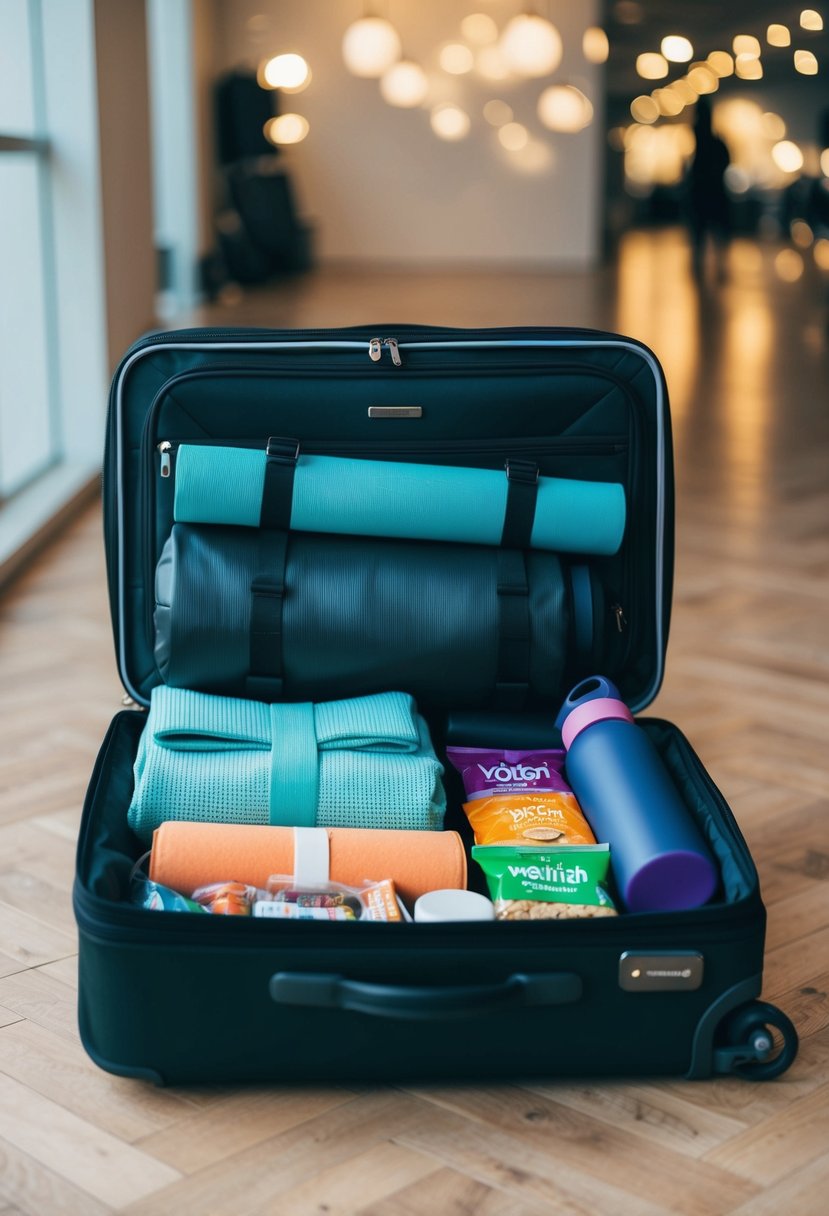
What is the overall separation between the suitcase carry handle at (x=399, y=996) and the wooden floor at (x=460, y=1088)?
0.13 meters

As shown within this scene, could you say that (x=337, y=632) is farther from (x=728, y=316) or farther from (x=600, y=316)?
(x=728, y=316)

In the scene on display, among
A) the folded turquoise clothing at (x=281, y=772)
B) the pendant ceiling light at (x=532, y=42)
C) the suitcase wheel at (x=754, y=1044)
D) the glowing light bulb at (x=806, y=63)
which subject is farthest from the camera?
the glowing light bulb at (x=806, y=63)

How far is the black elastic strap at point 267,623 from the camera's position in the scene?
1.57 m

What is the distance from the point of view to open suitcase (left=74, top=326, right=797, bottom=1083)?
121cm

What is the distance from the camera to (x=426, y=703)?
167cm

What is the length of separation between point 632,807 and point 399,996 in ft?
1.12

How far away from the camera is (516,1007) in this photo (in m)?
1.23

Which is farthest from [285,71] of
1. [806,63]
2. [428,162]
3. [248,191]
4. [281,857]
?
[281,857]

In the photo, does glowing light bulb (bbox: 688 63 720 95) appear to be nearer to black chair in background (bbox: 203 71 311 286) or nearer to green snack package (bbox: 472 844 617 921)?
black chair in background (bbox: 203 71 311 286)

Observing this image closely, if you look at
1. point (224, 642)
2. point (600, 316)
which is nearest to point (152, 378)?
point (224, 642)

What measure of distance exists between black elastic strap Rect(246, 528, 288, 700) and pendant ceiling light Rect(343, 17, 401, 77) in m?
8.73

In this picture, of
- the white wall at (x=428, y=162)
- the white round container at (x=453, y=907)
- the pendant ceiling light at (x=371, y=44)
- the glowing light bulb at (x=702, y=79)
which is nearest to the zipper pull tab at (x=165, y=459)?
the white round container at (x=453, y=907)

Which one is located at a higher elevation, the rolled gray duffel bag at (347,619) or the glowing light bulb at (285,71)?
the glowing light bulb at (285,71)

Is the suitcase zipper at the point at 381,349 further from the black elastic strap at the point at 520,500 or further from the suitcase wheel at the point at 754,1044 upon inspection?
the suitcase wheel at the point at 754,1044
